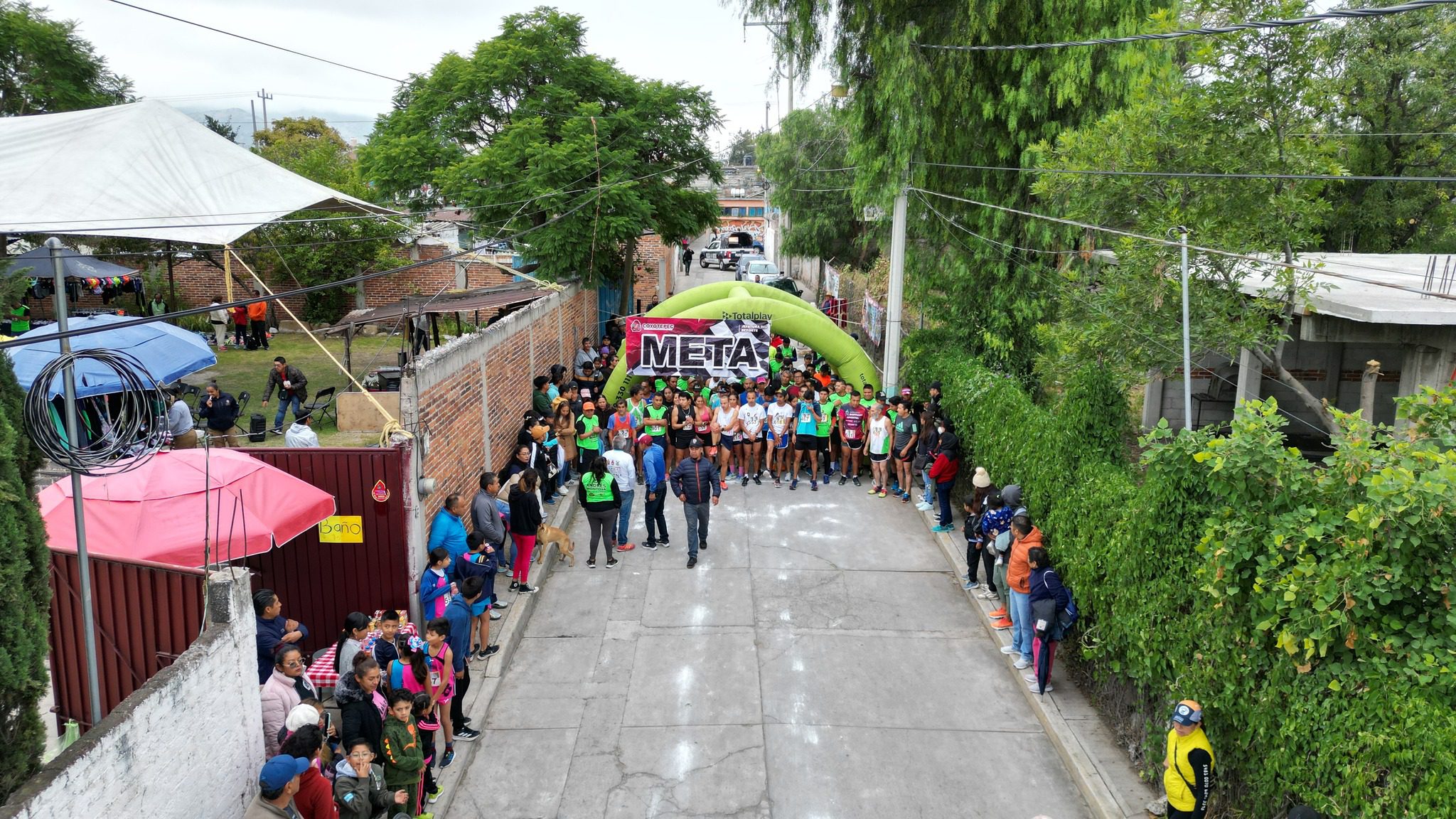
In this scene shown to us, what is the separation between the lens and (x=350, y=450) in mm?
9414

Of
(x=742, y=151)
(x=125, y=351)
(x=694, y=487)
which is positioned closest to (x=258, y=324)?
(x=125, y=351)

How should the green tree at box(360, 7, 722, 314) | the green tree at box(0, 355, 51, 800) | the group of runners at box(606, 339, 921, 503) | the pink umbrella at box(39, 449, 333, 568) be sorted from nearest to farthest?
the green tree at box(0, 355, 51, 800), the pink umbrella at box(39, 449, 333, 568), the group of runners at box(606, 339, 921, 503), the green tree at box(360, 7, 722, 314)

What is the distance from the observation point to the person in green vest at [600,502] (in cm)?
1188

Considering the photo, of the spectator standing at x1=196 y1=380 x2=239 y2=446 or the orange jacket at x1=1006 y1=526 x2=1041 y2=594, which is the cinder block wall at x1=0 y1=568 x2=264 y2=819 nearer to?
the orange jacket at x1=1006 y1=526 x2=1041 y2=594

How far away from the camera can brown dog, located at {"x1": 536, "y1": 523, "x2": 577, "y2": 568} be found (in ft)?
38.6

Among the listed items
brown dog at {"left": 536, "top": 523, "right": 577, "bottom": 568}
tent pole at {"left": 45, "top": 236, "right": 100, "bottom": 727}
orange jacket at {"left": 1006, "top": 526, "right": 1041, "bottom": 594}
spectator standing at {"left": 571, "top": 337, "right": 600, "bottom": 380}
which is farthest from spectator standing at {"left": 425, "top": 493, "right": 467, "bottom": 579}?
spectator standing at {"left": 571, "top": 337, "right": 600, "bottom": 380}

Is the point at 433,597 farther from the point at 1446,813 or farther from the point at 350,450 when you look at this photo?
the point at 1446,813

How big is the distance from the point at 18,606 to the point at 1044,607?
7577 millimetres

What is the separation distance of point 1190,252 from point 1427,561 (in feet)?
16.3

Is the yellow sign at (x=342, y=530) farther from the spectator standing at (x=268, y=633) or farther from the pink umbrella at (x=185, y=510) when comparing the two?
the spectator standing at (x=268, y=633)

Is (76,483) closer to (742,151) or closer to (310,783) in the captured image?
(310,783)

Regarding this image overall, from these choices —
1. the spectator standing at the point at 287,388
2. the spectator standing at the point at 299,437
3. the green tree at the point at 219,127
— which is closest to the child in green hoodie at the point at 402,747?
the spectator standing at the point at 299,437

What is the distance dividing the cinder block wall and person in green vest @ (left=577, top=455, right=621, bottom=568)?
5694 millimetres

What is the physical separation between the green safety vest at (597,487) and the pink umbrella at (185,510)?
3.81m
